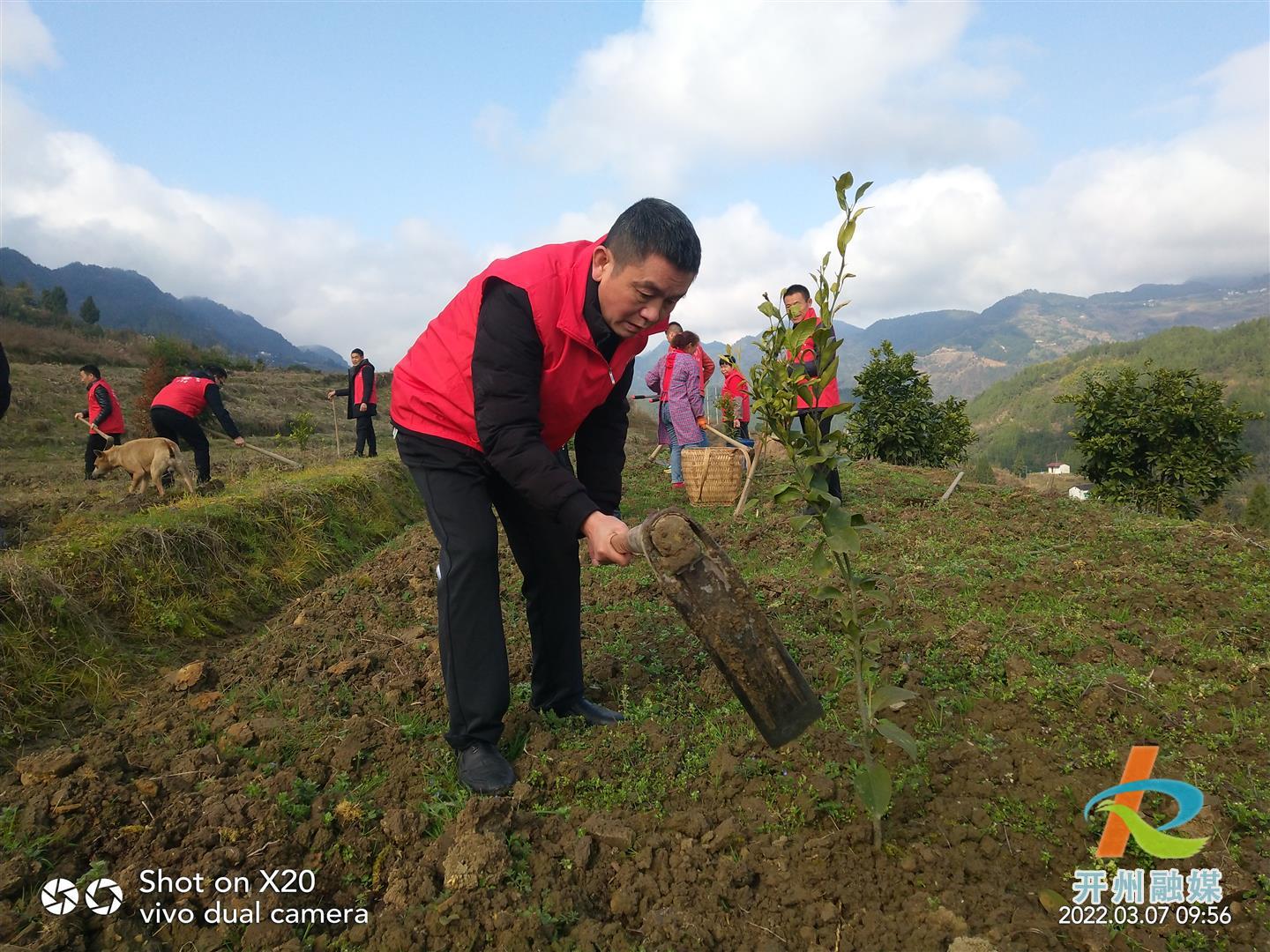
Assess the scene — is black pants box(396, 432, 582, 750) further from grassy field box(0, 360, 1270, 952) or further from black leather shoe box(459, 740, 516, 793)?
grassy field box(0, 360, 1270, 952)

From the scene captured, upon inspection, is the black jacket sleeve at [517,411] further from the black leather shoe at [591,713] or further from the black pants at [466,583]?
the black leather shoe at [591,713]

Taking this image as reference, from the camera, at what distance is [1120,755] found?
2254mm

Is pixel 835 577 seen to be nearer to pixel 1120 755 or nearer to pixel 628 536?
pixel 1120 755

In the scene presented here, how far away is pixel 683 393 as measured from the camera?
8008 mm

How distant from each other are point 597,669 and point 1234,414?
1150 centimetres

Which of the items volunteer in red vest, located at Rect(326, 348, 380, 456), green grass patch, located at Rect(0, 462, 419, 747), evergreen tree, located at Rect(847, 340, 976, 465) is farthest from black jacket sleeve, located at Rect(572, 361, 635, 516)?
evergreen tree, located at Rect(847, 340, 976, 465)

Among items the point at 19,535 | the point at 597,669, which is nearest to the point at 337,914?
the point at 597,669

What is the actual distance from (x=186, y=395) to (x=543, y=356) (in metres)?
8.27

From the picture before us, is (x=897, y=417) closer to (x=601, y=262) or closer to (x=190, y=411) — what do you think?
(x=190, y=411)

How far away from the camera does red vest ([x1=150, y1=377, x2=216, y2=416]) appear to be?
27.8 ft

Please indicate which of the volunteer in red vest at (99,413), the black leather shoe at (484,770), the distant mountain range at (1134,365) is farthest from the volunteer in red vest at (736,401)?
the distant mountain range at (1134,365)

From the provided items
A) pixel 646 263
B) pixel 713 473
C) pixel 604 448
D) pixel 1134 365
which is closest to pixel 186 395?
pixel 713 473

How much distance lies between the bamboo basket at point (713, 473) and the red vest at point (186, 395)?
19.9 ft

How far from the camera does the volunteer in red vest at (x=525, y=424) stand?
2.08m
